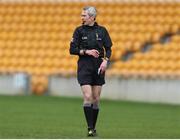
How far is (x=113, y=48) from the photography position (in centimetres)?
2642

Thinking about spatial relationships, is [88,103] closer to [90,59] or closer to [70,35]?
[90,59]

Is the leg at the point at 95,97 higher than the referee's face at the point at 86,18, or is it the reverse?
the referee's face at the point at 86,18

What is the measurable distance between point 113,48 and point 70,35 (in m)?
2.17

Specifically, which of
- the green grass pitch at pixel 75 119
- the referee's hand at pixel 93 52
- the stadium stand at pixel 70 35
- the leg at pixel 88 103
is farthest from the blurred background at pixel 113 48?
the referee's hand at pixel 93 52

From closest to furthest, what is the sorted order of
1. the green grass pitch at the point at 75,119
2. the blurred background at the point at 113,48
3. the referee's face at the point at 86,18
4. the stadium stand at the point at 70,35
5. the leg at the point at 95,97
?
the referee's face at the point at 86,18 → the leg at the point at 95,97 → the green grass pitch at the point at 75,119 → the blurred background at the point at 113,48 → the stadium stand at the point at 70,35

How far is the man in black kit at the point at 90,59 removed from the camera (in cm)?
1200

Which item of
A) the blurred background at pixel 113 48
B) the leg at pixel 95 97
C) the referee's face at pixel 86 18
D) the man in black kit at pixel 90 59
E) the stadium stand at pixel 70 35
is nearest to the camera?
the referee's face at pixel 86 18

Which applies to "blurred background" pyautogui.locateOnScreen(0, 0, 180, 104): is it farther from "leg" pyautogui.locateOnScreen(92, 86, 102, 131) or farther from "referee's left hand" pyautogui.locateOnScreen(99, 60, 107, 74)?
"referee's left hand" pyautogui.locateOnScreen(99, 60, 107, 74)

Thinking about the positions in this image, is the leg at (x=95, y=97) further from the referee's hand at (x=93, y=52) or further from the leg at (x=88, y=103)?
the referee's hand at (x=93, y=52)

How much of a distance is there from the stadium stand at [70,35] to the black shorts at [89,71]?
38.4 feet

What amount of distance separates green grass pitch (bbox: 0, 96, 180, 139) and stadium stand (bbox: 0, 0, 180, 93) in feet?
8.02

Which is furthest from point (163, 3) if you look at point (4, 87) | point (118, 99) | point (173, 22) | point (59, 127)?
point (59, 127)

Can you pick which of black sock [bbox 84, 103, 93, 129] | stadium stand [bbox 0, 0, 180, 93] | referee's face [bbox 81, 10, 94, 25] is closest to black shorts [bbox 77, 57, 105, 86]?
black sock [bbox 84, 103, 93, 129]

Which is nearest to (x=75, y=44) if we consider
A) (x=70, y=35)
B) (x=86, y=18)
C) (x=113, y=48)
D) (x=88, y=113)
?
(x=86, y=18)
